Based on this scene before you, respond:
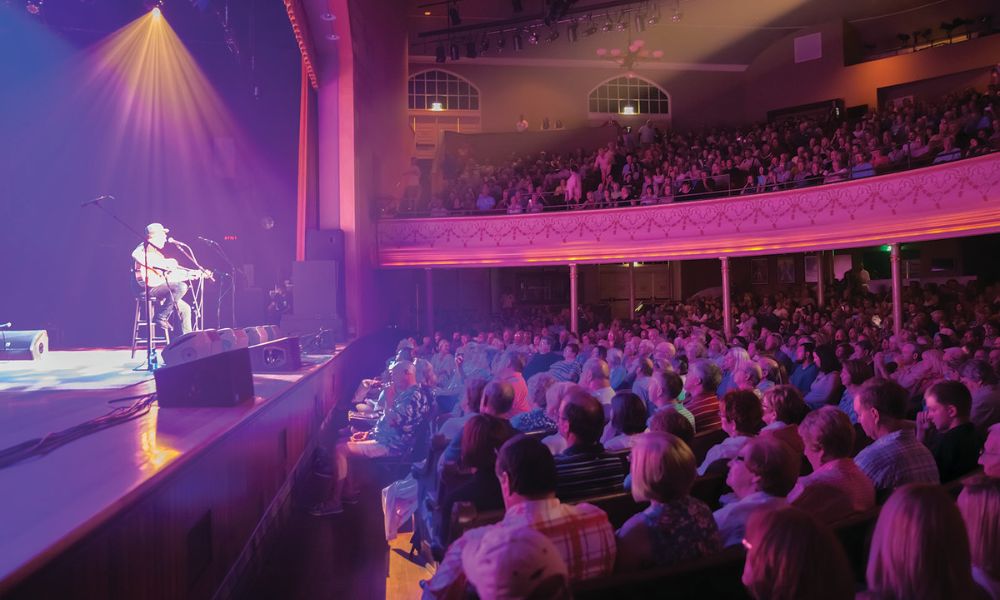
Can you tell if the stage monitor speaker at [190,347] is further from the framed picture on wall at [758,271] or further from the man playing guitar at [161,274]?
the framed picture on wall at [758,271]

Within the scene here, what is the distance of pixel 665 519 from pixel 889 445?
140cm

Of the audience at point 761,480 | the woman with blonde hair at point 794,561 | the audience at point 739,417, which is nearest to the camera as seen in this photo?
the woman with blonde hair at point 794,561

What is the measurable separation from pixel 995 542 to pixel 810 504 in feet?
2.19

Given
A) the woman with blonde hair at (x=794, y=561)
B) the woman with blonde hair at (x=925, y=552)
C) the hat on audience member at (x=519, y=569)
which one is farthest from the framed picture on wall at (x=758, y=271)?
the hat on audience member at (x=519, y=569)

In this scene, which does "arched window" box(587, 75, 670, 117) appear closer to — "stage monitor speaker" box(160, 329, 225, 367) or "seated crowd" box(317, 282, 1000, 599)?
"seated crowd" box(317, 282, 1000, 599)

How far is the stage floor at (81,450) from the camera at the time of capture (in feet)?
5.55

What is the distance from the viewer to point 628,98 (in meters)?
21.7

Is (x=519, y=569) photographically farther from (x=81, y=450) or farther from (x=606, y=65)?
(x=606, y=65)

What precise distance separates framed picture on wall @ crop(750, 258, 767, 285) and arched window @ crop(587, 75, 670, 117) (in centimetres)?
583

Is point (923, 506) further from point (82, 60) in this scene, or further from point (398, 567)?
point (82, 60)

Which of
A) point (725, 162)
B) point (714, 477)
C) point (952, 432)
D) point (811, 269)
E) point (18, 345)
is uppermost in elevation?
point (725, 162)

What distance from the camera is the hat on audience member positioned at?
1.25 meters

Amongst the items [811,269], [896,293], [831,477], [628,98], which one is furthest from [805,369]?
[628,98]

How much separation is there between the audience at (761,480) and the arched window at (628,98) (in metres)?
20.5
